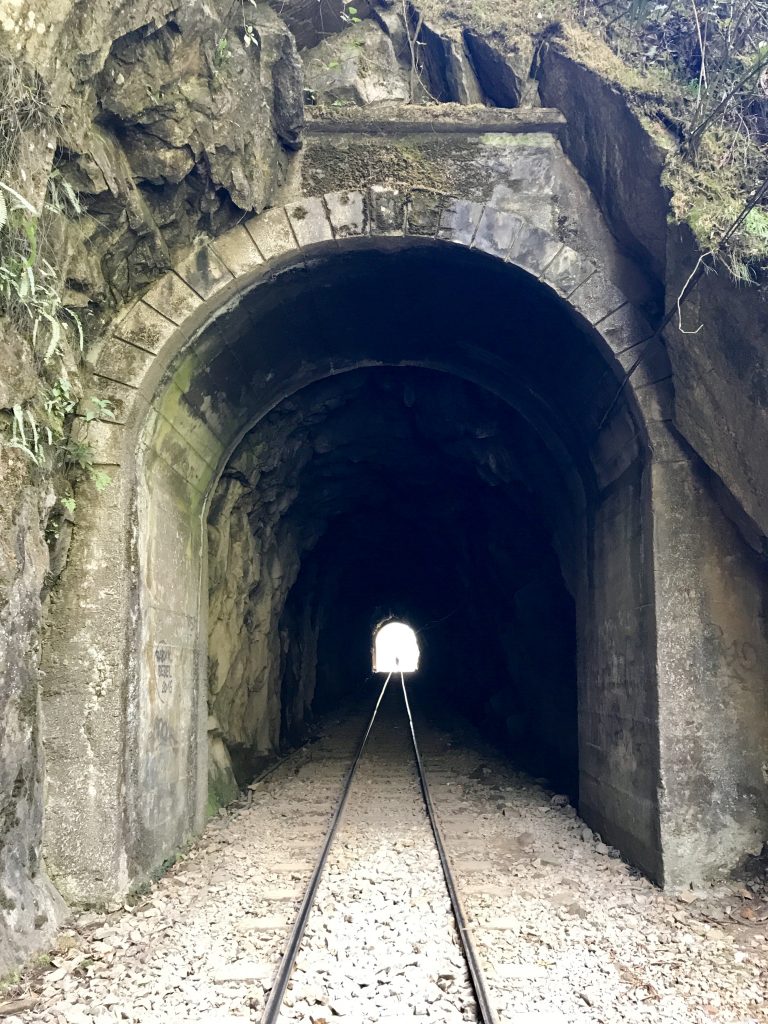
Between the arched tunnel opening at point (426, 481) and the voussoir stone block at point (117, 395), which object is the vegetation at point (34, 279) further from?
the arched tunnel opening at point (426, 481)

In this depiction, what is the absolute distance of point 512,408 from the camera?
835 cm

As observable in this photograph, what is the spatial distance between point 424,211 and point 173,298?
2136mm

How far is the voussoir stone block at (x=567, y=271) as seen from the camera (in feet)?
20.3

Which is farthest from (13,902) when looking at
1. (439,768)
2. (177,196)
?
(439,768)

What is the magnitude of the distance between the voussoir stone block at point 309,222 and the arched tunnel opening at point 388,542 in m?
2.60

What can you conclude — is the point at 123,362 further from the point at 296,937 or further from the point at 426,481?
the point at 426,481

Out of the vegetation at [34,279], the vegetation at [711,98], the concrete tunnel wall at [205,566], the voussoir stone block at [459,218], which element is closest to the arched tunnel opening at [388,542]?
the concrete tunnel wall at [205,566]

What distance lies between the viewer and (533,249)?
6234 millimetres

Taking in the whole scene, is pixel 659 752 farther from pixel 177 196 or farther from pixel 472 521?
pixel 472 521

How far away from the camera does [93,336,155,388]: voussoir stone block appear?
18.8ft

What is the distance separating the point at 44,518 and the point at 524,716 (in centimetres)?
834

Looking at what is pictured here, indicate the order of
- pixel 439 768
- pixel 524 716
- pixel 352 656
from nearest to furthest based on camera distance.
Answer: pixel 439 768
pixel 524 716
pixel 352 656

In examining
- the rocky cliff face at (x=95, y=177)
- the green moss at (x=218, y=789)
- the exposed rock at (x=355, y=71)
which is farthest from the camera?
the green moss at (x=218, y=789)

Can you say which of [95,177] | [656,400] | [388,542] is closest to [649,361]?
[656,400]
